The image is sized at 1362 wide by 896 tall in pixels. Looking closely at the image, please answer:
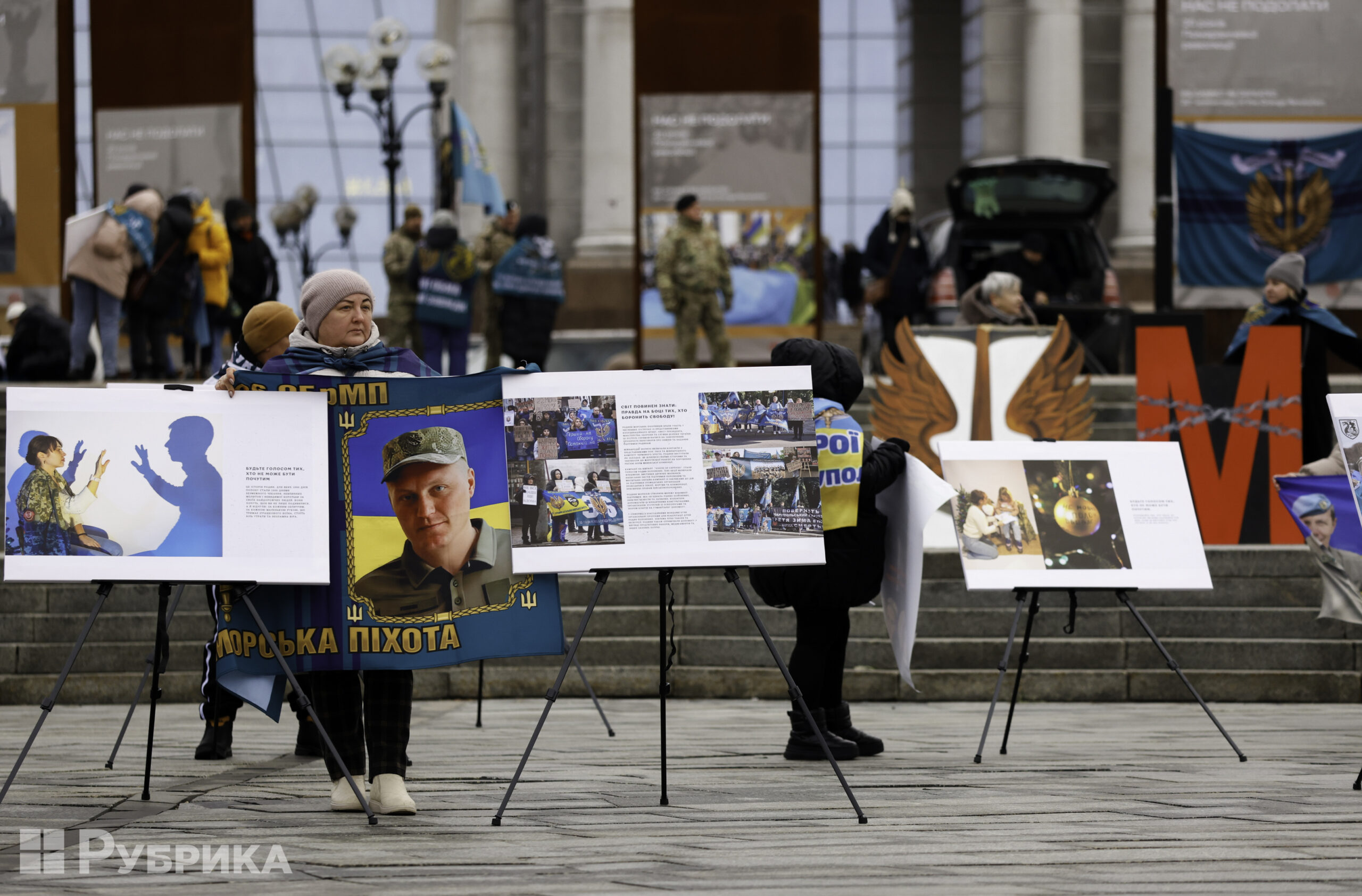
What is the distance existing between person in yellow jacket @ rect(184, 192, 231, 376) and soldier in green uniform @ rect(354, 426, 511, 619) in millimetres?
9283

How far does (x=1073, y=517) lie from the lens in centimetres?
762

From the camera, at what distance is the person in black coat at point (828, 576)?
7.07 metres

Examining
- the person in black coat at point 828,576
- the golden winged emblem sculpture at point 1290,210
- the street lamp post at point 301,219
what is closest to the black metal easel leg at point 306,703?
the person in black coat at point 828,576

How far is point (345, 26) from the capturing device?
1961 inches

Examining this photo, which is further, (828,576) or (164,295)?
(164,295)

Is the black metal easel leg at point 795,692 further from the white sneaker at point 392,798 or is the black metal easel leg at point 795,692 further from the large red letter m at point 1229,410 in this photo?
the large red letter m at point 1229,410

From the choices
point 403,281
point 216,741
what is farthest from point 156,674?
point 403,281

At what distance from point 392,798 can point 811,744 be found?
2055mm

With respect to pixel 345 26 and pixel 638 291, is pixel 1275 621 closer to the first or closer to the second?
pixel 638 291

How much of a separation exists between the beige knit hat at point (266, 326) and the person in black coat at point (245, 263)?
8838 millimetres

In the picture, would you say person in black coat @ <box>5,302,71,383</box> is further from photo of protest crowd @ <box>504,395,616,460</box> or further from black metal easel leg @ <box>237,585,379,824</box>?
photo of protest crowd @ <box>504,395,616,460</box>

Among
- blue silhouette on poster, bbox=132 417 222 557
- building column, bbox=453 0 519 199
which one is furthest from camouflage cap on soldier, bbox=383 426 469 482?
building column, bbox=453 0 519 199

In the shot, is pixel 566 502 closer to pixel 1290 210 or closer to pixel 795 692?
pixel 795 692

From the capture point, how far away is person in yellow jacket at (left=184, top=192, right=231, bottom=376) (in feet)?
48.8
